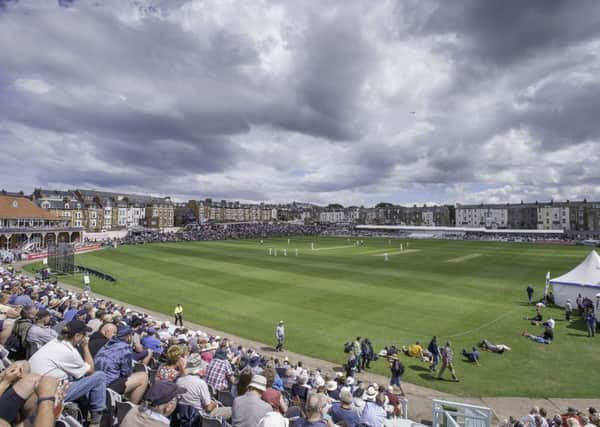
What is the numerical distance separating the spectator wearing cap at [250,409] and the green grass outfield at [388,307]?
1083cm

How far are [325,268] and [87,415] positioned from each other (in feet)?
116

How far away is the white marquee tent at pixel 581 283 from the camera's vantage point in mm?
21016

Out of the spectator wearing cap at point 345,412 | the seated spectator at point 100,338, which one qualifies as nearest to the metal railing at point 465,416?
the spectator wearing cap at point 345,412

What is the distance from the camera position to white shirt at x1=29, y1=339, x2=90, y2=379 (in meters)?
4.74

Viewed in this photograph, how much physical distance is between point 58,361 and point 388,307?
69.9ft

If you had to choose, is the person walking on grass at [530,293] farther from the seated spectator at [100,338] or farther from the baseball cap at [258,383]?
the seated spectator at [100,338]

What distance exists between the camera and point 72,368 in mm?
4965

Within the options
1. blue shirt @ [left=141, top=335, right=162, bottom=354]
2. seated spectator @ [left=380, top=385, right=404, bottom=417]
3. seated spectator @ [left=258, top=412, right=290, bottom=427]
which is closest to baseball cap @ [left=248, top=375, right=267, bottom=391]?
seated spectator @ [left=258, top=412, right=290, bottom=427]

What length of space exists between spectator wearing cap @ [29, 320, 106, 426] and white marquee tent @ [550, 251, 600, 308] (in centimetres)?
2636

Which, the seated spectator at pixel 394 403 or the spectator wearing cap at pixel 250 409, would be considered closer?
the spectator wearing cap at pixel 250 409

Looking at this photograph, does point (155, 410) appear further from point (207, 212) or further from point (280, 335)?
point (207, 212)

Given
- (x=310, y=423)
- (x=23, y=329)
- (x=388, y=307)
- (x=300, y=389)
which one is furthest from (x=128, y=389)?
(x=388, y=307)

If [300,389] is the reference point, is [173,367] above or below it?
above

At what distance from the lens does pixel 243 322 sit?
66.4ft
